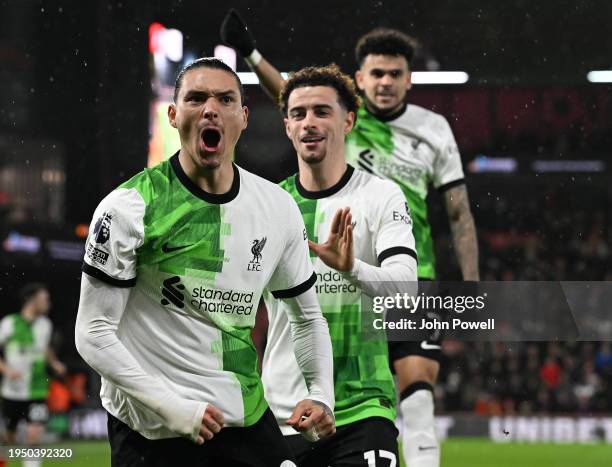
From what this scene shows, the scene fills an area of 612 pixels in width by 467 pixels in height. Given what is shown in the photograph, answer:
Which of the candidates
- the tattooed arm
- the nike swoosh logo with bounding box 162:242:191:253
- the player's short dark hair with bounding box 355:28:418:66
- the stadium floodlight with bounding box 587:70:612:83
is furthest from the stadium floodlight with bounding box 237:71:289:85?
the nike swoosh logo with bounding box 162:242:191:253

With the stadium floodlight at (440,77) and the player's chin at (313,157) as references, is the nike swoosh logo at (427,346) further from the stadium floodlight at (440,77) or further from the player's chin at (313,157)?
the stadium floodlight at (440,77)

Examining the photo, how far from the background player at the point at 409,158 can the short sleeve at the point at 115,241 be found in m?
1.70

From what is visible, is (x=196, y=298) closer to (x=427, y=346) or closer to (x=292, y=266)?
(x=292, y=266)

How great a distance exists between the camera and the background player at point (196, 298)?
280cm

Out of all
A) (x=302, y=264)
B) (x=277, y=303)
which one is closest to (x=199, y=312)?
(x=302, y=264)

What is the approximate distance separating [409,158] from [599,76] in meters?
0.97

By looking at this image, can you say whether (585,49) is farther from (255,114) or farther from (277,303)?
(277,303)

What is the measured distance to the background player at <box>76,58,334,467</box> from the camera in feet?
9.18

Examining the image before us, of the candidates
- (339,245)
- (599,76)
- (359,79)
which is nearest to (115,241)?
(339,245)

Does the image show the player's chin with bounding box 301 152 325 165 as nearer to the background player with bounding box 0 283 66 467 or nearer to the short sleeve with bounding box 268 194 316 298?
the short sleeve with bounding box 268 194 316 298

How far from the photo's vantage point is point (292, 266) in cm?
320

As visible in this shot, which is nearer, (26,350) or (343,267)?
(343,267)

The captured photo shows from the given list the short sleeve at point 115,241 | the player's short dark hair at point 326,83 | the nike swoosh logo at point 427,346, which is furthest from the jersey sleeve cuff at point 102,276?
the nike swoosh logo at point 427,346

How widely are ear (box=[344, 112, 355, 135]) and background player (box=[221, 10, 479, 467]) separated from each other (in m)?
0.30
